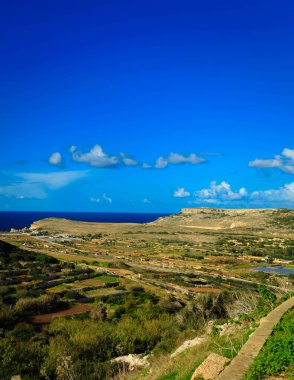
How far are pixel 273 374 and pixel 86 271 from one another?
46.4 m

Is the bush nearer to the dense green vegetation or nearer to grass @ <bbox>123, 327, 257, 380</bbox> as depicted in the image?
grass @ <bbox>123, 327, 257, 380</bbox>

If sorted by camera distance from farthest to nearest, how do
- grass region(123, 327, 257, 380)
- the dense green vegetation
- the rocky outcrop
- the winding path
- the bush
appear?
the bush < grass region(123, 327, 257, 380) < the rocky outcrop < the winding path < the dense green vegetation

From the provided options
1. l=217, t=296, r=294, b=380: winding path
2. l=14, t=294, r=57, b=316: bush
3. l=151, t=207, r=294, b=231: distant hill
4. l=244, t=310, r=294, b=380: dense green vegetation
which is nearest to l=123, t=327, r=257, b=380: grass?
l=217, t=296, r=294, b=380: winding path

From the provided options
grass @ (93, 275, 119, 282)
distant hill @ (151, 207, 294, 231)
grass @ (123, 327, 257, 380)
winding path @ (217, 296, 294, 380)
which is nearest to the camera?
winding path @ (217, 296, 294, 380)

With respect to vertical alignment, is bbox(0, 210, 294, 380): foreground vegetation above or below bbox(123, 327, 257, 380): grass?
below

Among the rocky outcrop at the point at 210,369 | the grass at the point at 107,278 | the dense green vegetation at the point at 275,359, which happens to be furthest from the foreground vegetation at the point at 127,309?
the dense green vegetation at the point at 275,359

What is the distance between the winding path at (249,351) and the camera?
8553mm

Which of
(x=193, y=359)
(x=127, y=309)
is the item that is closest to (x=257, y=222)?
(x=127, y=309)

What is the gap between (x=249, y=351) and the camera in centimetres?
1017

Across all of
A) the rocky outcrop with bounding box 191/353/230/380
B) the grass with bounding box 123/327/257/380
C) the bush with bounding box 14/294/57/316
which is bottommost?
the bush with bounding box 14/294/57/316

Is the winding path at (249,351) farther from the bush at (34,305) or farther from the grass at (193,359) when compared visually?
the bush at (34,305)

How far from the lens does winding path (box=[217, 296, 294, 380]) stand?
28.1 feet

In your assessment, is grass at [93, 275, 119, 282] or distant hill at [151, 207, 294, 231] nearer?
grass at [93, 275, 119, 282]

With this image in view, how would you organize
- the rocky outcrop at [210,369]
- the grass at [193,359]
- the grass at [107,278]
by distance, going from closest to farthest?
the rocky outcrop at [210,369] → the grass at [193,359] → the grass at [107,278]
